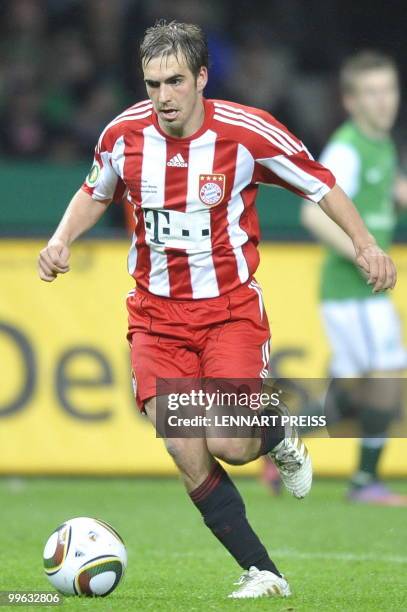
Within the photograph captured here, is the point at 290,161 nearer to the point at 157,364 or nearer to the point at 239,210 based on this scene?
the point at 239,210

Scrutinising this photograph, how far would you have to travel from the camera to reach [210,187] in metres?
5.41

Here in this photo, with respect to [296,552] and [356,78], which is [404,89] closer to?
[356,78]

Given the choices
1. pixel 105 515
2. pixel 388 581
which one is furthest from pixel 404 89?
pixel 388 581

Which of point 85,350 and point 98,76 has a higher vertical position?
point 98,76

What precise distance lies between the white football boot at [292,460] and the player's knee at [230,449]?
28 centimetres

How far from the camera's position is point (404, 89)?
46.3ft

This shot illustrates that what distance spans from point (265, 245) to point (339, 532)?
263 cm

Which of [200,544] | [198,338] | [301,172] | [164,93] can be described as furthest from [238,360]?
[200,544]

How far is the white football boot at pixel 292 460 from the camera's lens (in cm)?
555

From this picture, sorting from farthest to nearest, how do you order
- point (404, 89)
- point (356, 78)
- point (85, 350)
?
point (404, 89) < point (85, 350) < point (356, 78)

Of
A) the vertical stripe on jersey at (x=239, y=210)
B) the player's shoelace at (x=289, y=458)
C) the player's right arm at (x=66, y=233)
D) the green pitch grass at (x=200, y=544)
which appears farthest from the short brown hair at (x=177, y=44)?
the green pitch grass at (x=200, y=544)

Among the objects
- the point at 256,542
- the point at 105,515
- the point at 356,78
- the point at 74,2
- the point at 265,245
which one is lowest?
the point at 105,515

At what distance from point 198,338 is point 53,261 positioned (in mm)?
627

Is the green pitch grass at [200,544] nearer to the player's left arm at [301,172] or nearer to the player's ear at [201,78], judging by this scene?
the player's left arm at [301,172]
